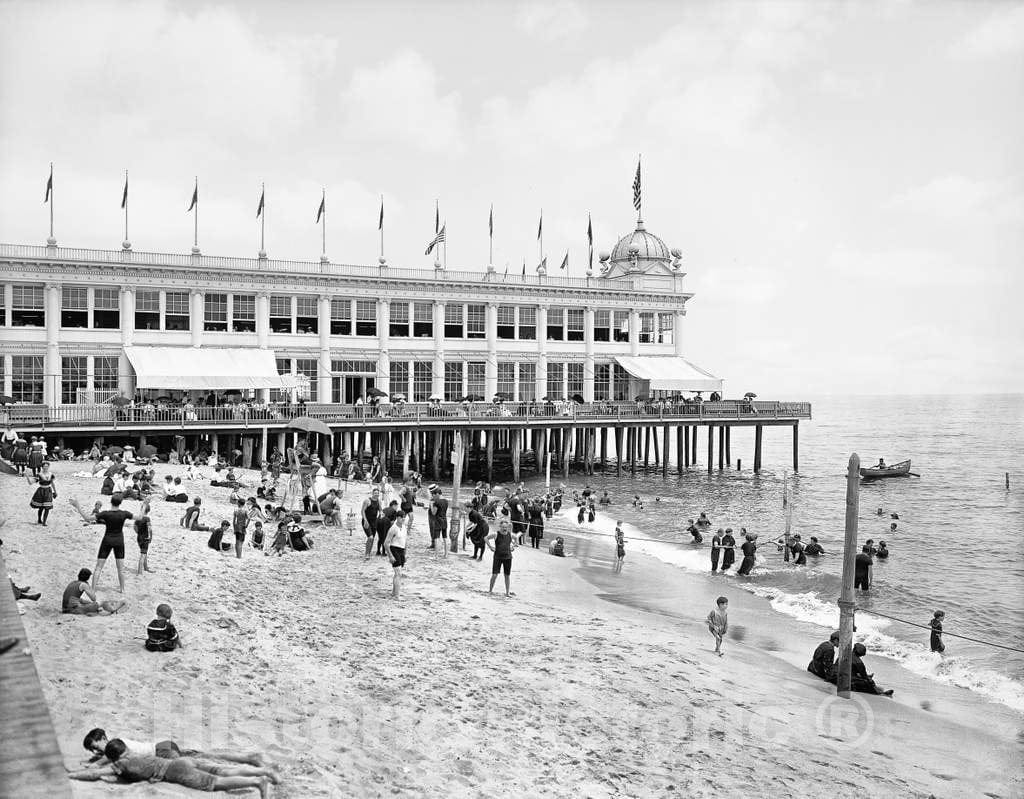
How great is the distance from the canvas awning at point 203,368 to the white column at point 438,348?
9910 millimetres

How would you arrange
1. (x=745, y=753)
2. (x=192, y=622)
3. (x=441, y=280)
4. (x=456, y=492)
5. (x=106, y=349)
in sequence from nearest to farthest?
1. (x=745, y=753)
2. (x=192, y=622)
3. (x=456, y=492)
4. (x=106, y=349)
5. (x=441, y=280)

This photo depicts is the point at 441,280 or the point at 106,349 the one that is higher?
the point at 441,280

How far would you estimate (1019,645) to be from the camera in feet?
66.7

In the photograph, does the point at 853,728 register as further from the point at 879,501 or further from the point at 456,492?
the point at 879,501

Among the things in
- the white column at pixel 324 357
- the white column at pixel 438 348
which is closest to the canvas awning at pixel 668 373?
the white column at pixel 438 348

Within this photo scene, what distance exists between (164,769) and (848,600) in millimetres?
11576

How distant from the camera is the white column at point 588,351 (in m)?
59.6

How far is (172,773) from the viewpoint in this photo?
7.71m

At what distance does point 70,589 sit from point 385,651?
175 inches

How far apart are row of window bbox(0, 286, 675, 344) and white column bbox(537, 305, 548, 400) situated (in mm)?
462

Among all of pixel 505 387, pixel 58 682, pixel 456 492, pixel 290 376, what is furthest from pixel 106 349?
pixel 58 682

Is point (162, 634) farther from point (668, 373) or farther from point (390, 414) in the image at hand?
point (668, 373)

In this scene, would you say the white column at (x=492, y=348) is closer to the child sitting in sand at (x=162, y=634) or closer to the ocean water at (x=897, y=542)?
the ocean water at (x=897, y=542)

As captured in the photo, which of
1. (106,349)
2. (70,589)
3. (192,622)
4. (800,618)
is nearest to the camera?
(70,589)
